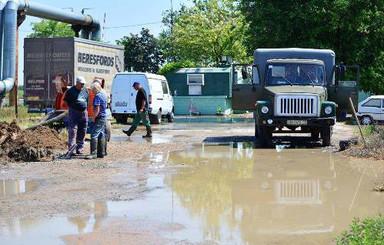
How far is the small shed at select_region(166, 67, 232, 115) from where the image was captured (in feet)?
144

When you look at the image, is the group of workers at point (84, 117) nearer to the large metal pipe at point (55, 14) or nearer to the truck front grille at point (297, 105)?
the truck front grille at point (297, 105)

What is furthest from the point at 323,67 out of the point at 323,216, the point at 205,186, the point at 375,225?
the point at 375,225

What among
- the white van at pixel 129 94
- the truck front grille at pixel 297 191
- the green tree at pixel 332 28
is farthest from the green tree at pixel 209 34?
the truck front grille at pixel 297 191

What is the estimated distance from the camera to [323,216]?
25.1 ft

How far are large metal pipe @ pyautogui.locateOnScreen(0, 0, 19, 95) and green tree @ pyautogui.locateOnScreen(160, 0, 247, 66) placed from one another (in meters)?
27.9

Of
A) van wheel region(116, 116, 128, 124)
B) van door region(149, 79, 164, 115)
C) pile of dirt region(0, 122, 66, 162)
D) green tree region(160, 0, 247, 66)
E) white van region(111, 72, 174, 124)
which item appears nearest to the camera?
pile of dirt region(0, 122, 66, 162)

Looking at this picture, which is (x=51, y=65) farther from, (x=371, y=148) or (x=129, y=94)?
(x=371, y=148)

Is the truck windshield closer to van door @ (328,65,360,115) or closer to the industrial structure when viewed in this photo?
van door @ (328,65,360,115)

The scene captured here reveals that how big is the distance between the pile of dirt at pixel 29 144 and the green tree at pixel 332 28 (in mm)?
19011

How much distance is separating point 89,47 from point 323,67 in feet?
44.6

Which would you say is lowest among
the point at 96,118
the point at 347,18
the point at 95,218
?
the point at 95,218

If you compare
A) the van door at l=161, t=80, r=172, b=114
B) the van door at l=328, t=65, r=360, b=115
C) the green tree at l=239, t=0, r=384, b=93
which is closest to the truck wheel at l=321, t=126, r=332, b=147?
the van door at l=328, t=65, r=360, b=115

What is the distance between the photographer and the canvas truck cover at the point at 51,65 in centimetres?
2761

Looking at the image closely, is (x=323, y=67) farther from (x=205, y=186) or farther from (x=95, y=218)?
(x=95, y=218)
